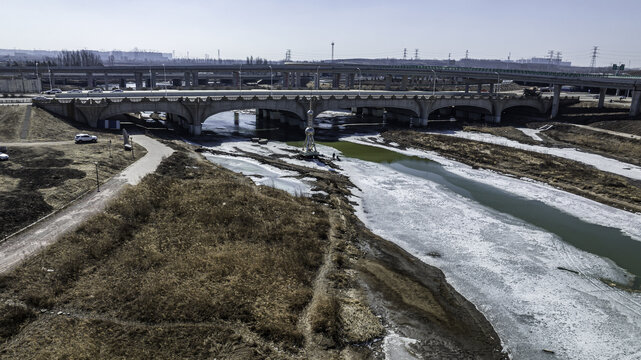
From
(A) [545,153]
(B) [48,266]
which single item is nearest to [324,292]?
(B) [48,266]

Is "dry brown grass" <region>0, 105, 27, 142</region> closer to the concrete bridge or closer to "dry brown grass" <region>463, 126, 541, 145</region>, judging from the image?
the concrete bridge

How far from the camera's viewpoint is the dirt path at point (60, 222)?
27375mm

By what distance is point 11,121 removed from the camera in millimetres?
60188

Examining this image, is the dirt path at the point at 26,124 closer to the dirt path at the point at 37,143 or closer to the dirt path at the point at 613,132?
the dirt path at the point at 37,143

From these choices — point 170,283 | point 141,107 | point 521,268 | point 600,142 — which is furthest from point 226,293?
point 600,142

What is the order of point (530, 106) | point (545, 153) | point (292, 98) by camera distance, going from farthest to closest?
point (530, 106) < point (292, 98) < point (545, 153)

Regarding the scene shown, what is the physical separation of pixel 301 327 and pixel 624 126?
8365 cm

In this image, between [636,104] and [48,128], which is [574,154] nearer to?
[636,104]

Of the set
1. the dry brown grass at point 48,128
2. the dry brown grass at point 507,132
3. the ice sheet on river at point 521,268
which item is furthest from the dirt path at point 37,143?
the dry brown grass at point 507,132

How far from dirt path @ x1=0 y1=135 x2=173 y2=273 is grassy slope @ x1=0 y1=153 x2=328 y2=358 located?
120 cm

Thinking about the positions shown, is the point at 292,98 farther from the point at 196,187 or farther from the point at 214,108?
the point at 196,187

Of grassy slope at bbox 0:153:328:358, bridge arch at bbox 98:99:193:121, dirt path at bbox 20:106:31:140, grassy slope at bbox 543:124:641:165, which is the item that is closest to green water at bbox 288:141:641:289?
grassy slope at bbox 0:153:328:358

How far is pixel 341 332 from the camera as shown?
22.9 m

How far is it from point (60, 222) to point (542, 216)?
42.7 m
